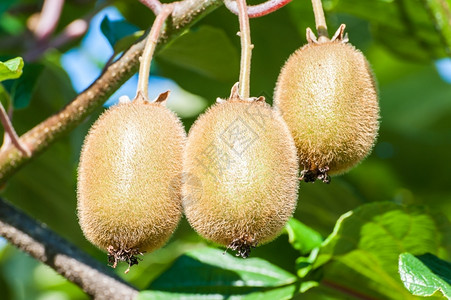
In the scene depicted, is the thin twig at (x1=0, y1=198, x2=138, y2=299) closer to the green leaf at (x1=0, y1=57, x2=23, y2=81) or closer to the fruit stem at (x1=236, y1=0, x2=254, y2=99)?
the green leaf at (x1=0, y1=57, x2=23, y2=81)

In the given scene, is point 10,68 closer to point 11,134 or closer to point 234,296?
point 11,134

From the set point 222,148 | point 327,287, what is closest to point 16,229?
point 222,148

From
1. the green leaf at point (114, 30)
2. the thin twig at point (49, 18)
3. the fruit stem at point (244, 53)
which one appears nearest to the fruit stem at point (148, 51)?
the fruit stem at point (244, 53)

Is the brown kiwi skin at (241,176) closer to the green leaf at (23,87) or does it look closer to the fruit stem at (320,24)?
the fruit stem at (320,24)

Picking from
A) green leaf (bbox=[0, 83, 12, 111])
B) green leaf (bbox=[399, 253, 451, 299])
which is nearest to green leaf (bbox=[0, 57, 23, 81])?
green leaf (bbox=[0, 83, 12, 111])

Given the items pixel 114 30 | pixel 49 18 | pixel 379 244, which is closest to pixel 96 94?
pixel 114 30

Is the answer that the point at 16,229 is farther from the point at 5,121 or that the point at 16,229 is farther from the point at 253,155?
the point at 253,155
